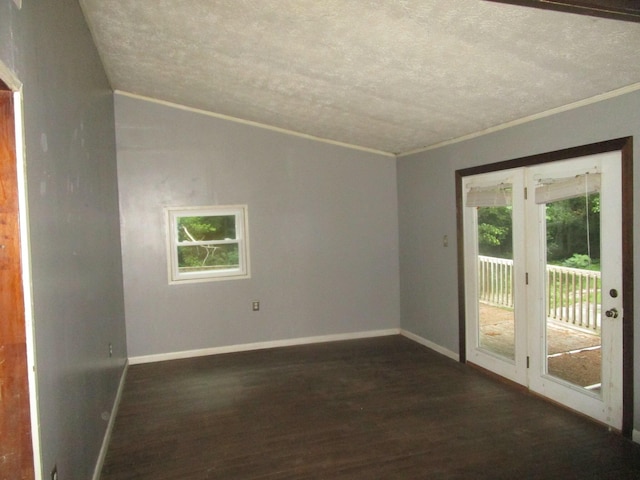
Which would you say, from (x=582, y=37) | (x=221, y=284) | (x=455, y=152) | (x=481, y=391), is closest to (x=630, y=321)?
(x=481, y=391)

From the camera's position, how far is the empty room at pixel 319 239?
6.57 ft

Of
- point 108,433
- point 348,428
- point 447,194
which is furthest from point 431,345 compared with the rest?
point 108,433

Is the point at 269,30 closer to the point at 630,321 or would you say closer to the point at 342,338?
the point at 630,321

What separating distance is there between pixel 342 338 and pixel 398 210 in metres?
1.86

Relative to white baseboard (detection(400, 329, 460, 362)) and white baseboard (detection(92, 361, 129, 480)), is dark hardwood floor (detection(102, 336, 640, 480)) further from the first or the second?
white baseboard (detection(400, 329, 460, 362))

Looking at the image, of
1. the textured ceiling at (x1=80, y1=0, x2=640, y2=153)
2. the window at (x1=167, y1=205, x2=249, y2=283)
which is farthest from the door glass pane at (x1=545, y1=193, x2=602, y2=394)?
the window at (x1=167, y1=205, x2=249, y2=283)

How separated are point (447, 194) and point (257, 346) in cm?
290

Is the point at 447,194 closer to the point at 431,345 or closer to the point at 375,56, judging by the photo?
the point at 431,345

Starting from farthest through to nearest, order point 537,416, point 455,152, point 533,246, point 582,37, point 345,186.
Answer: point 345,186 → point 455,152 → point 533,246 → point 537,416 → point 582,37

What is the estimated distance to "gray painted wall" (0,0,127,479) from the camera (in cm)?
163

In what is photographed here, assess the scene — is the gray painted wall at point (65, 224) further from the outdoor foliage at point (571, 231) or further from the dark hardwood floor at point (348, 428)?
the outdoor foliage at point (571, 231)

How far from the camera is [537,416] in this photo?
329 cm

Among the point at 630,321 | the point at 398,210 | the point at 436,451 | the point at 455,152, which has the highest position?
the point at 455,152

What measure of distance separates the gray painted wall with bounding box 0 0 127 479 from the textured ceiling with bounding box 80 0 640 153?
1.77 feet
